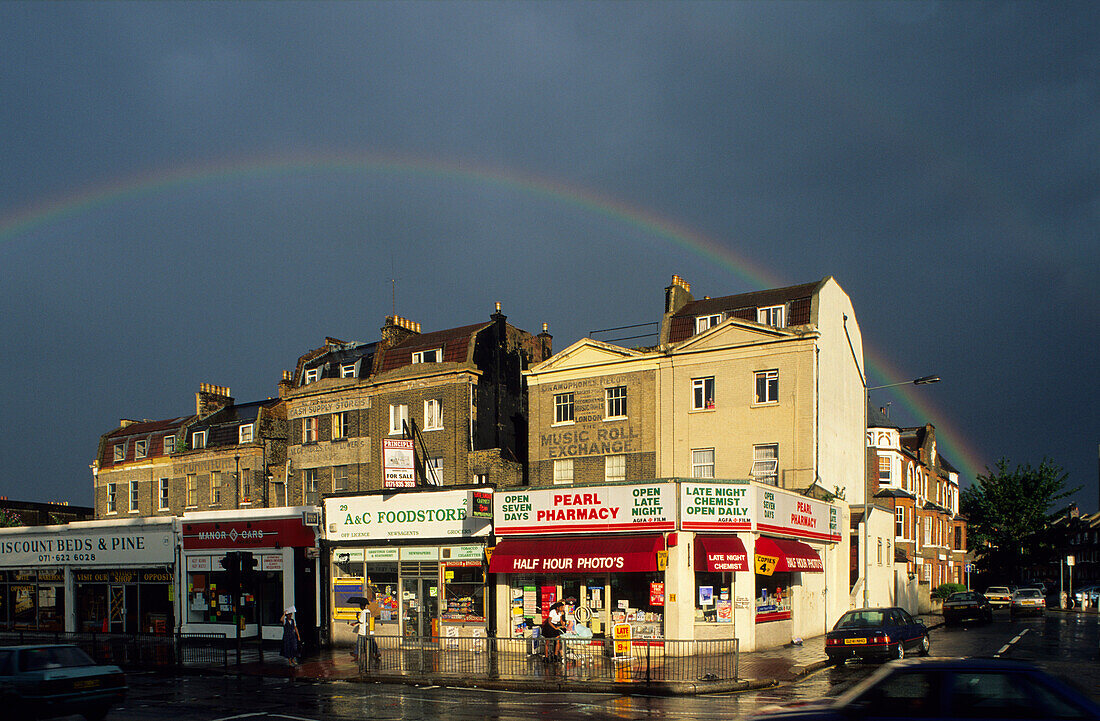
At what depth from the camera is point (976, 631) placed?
38906mm

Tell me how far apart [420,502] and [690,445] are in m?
11.9

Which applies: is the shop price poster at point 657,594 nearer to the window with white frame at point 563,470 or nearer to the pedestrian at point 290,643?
the pedestrian at point 290,643

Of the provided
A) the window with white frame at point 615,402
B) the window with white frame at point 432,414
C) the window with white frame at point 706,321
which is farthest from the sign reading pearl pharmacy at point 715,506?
the window with white frame at point 432,414

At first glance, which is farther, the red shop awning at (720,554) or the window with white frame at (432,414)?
the window with white frame at (432,414)

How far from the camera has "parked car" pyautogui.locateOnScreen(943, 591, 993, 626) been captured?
4259cm

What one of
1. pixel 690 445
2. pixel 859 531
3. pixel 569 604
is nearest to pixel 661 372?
pixel 690 445

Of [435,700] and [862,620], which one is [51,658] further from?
[862,620]

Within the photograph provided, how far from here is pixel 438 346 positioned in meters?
46.4

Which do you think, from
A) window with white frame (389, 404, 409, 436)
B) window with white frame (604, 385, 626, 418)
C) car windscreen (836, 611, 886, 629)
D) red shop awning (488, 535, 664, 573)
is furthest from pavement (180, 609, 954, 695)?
window with white frame (389, 404, 409, 436)

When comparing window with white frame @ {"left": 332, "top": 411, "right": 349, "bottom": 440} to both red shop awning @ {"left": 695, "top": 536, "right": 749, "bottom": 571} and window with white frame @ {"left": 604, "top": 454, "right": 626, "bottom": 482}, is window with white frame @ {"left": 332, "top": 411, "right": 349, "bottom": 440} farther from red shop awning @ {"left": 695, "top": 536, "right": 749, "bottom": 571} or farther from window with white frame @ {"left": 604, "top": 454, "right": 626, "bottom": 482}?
red shop awning @ {"left": 695, "top": 536, "right": 749, "bottom": 571}

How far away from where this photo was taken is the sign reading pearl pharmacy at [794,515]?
30.1 metres

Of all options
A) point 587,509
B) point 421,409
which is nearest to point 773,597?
point 587,509

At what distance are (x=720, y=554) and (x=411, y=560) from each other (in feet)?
39.3

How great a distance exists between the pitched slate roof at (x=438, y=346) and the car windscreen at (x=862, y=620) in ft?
75.2
